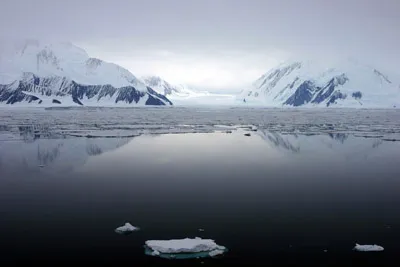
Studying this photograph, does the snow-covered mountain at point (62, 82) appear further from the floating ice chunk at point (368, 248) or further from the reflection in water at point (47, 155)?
the floating ice chunk at point (368, 248)

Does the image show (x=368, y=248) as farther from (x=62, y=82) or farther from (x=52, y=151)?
(x=62, y=82)

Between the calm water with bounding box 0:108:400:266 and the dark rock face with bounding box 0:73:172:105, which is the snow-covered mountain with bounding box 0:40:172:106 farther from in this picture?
the calm water with bounding box 0:108:400:266

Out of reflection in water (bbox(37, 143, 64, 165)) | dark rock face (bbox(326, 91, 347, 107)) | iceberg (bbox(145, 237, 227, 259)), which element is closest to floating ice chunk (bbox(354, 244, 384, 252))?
iceberg (bbox(145, 237, 227, 259))

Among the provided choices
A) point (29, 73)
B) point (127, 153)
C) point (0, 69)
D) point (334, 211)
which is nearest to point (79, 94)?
point (29, 73)

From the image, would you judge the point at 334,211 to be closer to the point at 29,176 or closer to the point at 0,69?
the point at 29,176

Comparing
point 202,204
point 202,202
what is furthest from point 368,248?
point 202,202

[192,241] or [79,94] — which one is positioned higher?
[79,94]

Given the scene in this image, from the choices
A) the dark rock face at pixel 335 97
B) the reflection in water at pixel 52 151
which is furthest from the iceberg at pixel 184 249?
the dark rock face at pixel 335 97
